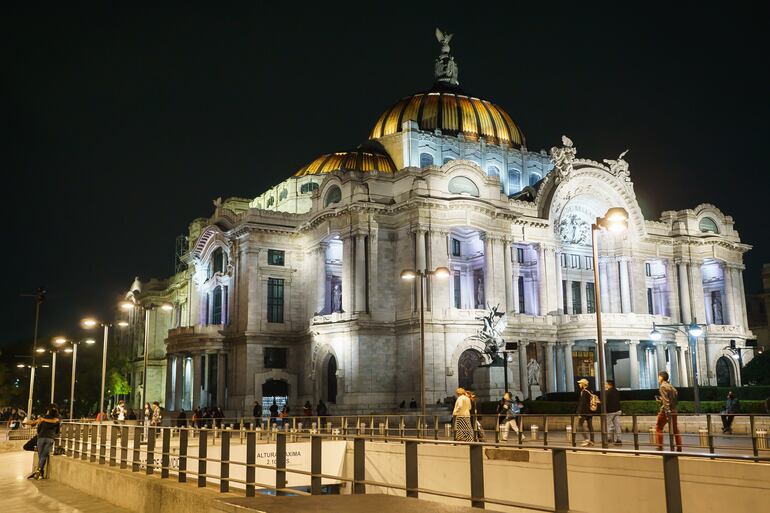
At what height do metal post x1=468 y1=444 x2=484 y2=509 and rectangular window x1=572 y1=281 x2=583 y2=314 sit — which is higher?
rectangular window x1=572 y1=281 x2=583 y2=314

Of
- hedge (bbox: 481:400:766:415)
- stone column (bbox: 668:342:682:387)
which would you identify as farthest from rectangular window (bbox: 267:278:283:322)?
stone column (bbox: 668:342:682:387)

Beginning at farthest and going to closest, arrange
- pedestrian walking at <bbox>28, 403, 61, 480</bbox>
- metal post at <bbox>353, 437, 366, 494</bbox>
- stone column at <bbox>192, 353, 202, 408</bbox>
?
1. stone column at <bbox>192, 353, 202, 408</bbox>
2. pedestrian walking at <bbox>28, 403, 61, 480</bbox>
3. metal post at <bbox>353, 437, 366, 494</bbox>

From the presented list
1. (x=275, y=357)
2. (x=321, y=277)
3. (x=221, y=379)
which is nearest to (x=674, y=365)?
(x=321, y=277)

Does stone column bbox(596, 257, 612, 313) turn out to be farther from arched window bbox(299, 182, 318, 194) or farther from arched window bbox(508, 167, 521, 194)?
arched window bbox(299, 182, 318, 194)

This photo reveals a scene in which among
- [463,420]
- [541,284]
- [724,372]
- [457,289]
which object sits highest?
[541,284]

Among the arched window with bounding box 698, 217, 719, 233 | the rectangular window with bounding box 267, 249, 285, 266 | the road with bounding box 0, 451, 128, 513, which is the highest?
the arched window with bounding box 698, 217, 719, 233

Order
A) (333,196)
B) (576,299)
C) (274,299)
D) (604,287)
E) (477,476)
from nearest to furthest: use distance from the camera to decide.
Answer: (477,476)
(333,196)
(274,299)
(604,287)
(576,299)

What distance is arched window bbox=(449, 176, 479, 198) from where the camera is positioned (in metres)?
56.6

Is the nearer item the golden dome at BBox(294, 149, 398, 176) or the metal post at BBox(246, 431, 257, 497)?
the metal post at BBox(246, 431, 257, 497)

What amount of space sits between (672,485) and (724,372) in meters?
66.3

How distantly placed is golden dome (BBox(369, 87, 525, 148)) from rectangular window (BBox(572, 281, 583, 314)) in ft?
49.7

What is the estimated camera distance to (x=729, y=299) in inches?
2761

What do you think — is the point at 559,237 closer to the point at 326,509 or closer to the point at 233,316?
the point at 233,316

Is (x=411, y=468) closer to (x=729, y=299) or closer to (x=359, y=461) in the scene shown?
(x=359, y=461)
